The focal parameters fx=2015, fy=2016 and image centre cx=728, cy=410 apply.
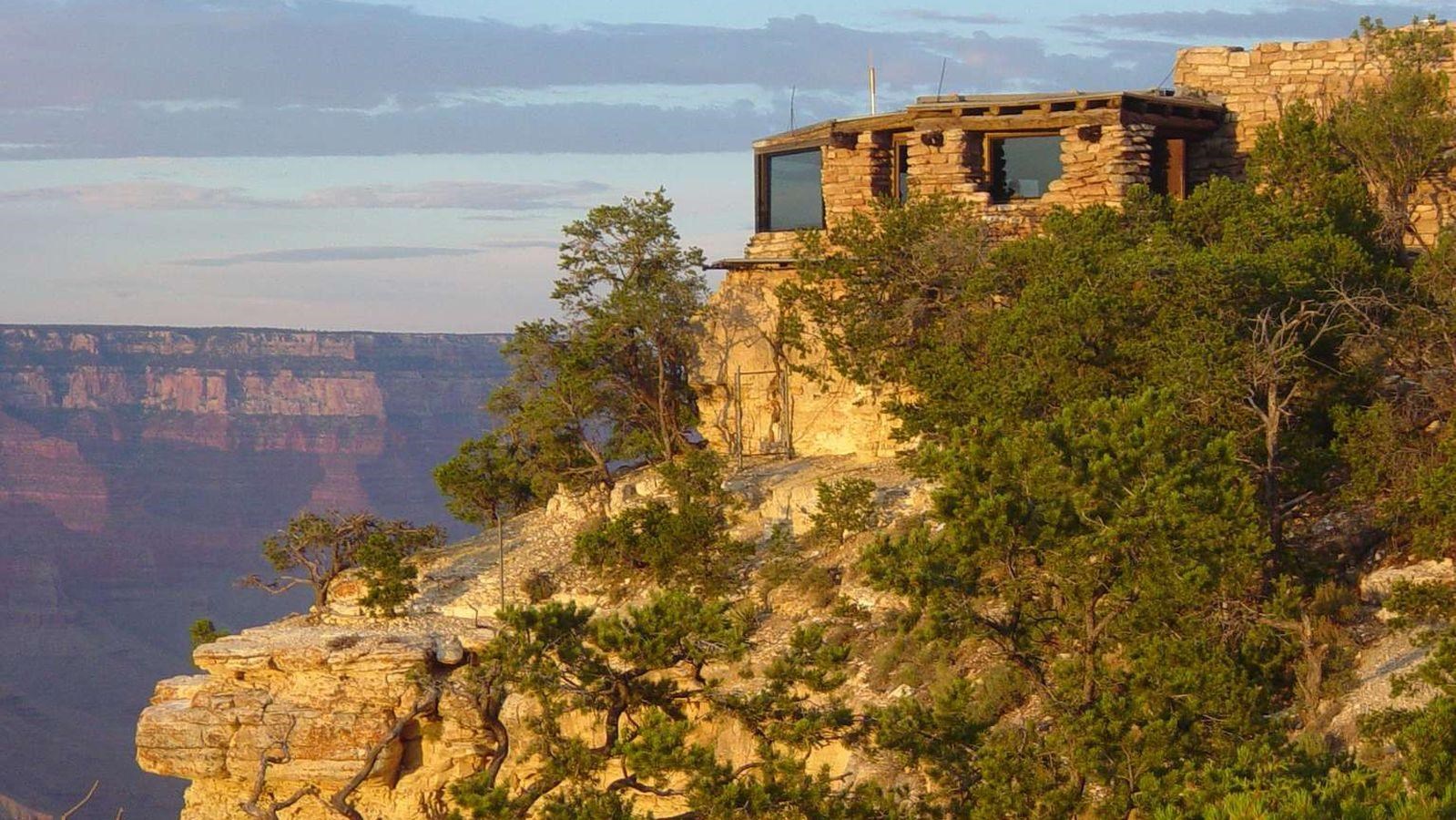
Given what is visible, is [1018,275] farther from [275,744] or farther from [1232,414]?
[275,744]

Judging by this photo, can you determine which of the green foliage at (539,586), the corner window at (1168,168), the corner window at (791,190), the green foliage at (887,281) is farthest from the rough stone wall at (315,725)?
the corner window at (1168,168)

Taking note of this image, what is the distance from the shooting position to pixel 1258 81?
1437 inches

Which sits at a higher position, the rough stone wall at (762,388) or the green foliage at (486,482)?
the rough stone wall at (762,388)

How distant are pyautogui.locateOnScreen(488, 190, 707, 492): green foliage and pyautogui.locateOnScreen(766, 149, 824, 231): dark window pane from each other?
178 cm

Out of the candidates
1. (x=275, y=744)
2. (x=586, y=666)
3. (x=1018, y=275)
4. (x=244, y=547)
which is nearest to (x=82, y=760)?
Answer: (x=244, y=547)

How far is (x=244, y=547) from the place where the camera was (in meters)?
112

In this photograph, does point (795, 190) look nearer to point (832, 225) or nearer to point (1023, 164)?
point (832, 225)

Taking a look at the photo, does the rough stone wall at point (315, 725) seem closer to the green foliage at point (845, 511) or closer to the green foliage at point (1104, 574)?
the green foliage at point (845, 511)

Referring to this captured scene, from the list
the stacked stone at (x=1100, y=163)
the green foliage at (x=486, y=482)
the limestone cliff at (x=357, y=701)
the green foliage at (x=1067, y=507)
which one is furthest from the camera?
the green foliage at (x=486, y=482)

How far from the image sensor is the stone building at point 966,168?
3434cm

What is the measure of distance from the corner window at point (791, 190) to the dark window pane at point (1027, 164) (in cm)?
336

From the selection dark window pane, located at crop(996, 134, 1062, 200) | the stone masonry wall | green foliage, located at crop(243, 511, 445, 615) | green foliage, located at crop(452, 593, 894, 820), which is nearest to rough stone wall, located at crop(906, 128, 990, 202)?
the stone masonry wall

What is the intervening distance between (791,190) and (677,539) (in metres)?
7.64

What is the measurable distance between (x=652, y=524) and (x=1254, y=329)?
35.9 feet
